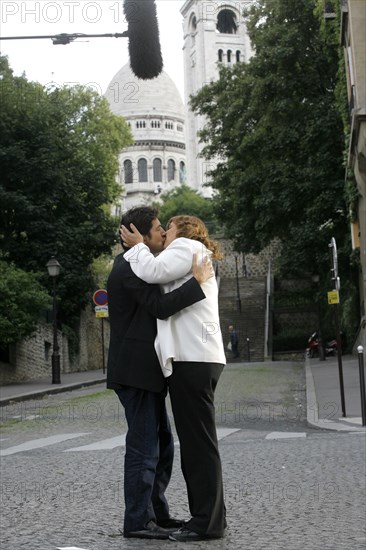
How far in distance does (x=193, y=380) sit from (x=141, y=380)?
29cm

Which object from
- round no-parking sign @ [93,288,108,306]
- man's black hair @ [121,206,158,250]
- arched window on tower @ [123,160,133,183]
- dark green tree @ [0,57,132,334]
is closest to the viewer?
man's black hair @ [121,206,158,250]

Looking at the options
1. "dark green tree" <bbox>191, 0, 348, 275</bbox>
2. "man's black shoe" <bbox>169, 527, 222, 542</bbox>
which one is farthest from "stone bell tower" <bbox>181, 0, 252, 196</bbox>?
"man's black shoe" <bbox>169, 527, 222, 542</bbox>

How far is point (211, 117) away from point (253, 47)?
4220 mm

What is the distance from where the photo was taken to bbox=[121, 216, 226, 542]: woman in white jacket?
5434 millimetres

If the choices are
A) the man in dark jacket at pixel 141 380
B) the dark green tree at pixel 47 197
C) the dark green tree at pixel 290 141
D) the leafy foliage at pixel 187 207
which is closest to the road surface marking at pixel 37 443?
the man in dark jacket at pixel 141 380

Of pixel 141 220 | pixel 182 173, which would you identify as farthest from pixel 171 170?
pixel 141 220

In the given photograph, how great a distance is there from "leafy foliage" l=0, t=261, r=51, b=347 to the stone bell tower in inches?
4299

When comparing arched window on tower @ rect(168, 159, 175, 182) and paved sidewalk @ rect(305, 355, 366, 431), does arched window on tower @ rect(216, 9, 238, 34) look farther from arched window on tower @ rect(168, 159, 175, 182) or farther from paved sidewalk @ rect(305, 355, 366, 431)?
paved sidewalk @ rect(305, 355, 366, 431)

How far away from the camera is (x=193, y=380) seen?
546cm

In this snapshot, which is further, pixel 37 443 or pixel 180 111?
pixel 180 111

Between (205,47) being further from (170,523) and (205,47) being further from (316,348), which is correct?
(170,523)

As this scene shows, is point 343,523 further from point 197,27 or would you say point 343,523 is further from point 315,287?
point 197,27

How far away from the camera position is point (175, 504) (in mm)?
6988

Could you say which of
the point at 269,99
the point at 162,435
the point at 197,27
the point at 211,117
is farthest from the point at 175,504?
the point at 197,27
